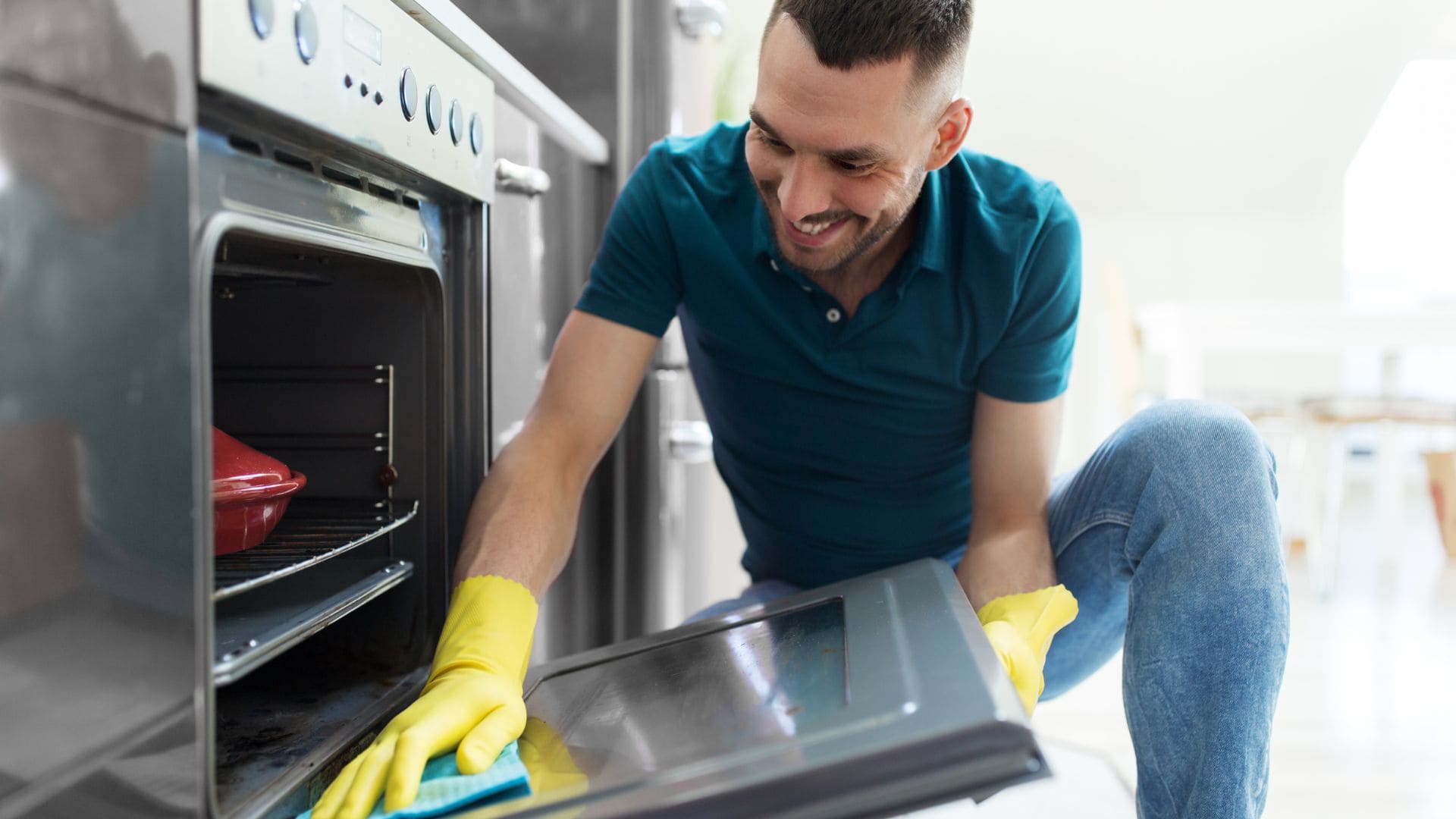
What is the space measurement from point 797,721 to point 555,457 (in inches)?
21.9

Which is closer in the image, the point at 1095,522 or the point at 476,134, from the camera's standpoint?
the point at 476,134

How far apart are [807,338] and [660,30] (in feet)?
2.03

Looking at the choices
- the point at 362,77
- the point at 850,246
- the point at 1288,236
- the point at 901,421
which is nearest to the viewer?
the point at 362,77

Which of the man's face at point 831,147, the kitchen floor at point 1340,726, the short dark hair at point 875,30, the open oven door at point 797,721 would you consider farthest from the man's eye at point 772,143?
the kitchen floor at point 1340,726

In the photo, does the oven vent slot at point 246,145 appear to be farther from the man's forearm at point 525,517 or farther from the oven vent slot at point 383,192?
the man's forearm at point 525,517

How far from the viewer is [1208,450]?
104 cm

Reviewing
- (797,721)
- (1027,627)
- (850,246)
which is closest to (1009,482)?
(1027,627)

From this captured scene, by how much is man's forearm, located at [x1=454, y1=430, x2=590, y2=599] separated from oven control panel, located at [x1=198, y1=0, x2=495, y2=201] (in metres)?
0.26

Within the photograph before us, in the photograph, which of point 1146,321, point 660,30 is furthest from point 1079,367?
point 660,30

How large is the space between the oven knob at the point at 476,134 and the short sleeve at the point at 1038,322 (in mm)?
605

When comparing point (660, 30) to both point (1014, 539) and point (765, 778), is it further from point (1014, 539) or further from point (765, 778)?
point (765, 778)

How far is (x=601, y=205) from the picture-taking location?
1.56 m

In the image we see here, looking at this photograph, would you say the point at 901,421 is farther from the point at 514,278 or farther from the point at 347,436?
the point at 347,436

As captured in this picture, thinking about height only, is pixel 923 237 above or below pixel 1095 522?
above
